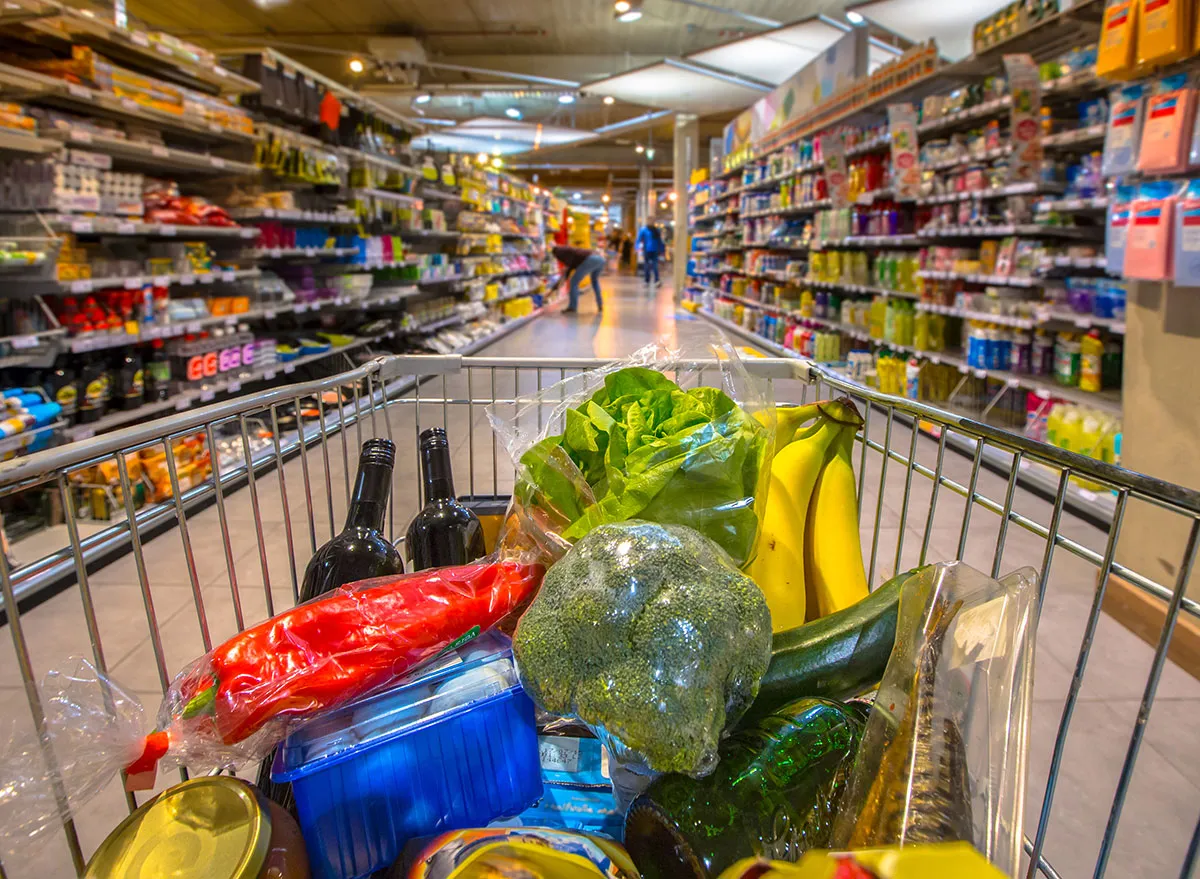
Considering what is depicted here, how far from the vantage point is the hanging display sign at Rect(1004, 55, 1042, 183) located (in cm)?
379

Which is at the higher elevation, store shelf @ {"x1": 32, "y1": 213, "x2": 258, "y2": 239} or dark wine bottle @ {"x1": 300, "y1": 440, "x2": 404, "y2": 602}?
store shelf @ {"x1": 32, "y1": 213, "x2": 258, "y2": 239}

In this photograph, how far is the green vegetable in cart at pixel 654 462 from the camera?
3.39 ft

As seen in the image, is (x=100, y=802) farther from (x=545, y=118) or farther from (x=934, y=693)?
(x=545, y=118)

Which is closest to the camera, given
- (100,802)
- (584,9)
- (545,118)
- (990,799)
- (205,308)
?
(990,799)

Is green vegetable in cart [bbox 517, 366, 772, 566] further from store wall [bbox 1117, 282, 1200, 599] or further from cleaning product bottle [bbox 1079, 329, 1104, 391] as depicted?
cleaning product bottle [bbox 1079, 329, 1104, 391]

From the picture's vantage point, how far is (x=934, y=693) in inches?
31.2

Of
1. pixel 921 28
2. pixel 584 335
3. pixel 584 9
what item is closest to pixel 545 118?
pixel 584 9

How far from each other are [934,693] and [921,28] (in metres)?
7.52

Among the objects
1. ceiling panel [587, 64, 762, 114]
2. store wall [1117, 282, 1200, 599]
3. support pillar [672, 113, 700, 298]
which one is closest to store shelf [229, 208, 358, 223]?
store wall [1117, 282, 1200, 599]

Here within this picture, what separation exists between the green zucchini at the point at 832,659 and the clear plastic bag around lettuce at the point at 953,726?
4cm

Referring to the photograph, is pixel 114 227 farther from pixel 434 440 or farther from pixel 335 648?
pixel 335 648

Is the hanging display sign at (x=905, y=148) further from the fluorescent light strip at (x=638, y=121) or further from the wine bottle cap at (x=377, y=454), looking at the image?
the fluorescent light strip at (x=638, y=121)

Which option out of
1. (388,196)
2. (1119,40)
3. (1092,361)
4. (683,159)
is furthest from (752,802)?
(683,159)

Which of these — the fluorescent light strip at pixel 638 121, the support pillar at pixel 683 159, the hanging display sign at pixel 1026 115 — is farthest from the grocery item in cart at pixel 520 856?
the fluorescent light strip at pixel 638 121
